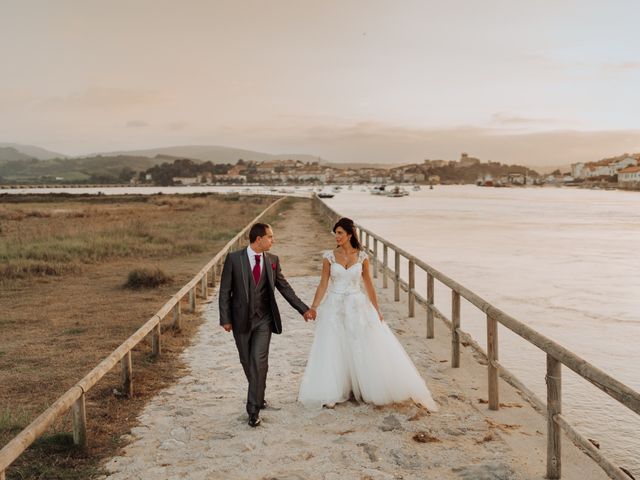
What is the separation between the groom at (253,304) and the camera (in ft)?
16.3

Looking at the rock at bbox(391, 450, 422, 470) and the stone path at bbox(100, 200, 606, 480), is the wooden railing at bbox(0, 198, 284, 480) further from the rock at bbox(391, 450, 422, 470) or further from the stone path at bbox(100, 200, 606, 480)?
the rock at bbox(391, 450, 422, 470)

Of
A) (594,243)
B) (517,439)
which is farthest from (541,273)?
(517,439)

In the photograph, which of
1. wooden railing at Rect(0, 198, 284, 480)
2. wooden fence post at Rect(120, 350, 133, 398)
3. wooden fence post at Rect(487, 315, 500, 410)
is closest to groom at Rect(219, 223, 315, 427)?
wooden railing at Rect(0, 198, 284, 480)

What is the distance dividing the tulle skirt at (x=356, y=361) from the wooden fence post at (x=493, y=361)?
55cm

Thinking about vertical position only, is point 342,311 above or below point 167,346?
above

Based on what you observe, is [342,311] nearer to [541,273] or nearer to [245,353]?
[245,353]

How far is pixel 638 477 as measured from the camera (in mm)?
5641

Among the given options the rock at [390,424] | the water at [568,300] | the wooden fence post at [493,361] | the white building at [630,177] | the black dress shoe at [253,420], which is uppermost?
the white building at [630,177]

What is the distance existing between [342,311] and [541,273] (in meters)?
18.3

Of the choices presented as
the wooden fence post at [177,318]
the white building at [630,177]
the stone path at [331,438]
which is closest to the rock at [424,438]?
the stone path at [331,438]

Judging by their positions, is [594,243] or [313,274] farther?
[594,243]

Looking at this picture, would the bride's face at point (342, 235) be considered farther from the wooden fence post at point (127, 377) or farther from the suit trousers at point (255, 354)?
the wooden fence post at point (127, 377)

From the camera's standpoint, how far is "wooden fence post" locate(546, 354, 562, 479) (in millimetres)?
4039

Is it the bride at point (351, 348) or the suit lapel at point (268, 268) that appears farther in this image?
the bride at point (351, 348)
